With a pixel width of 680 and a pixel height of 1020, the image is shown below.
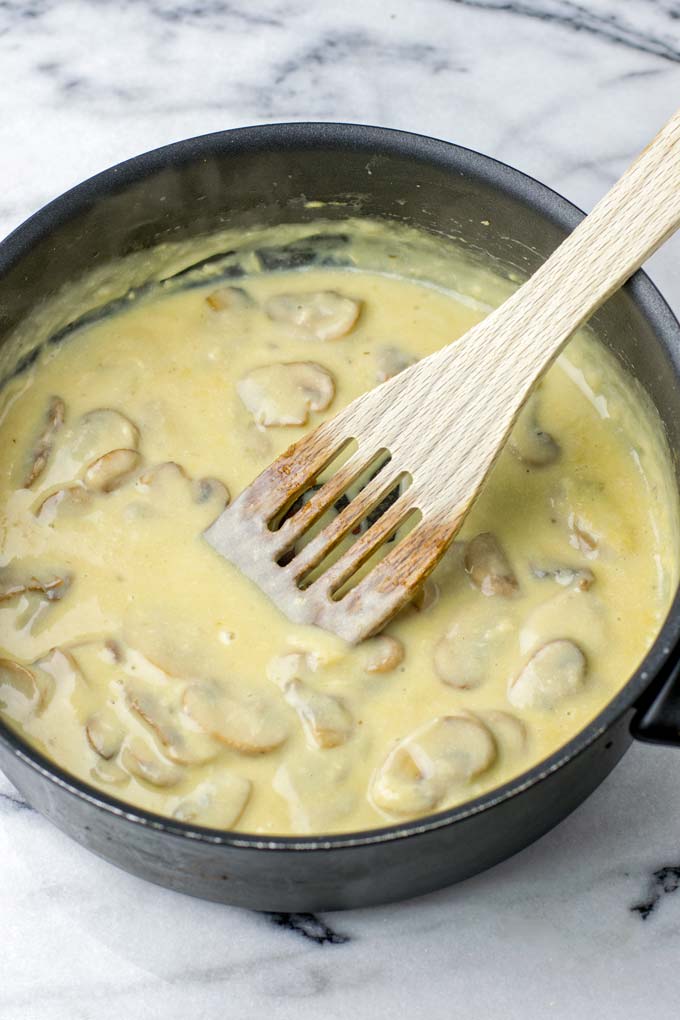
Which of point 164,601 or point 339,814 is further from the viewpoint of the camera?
point 164,601

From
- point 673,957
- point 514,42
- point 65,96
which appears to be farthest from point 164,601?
point 514,42

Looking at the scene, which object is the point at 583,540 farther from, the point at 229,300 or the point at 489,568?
the point at 229,300

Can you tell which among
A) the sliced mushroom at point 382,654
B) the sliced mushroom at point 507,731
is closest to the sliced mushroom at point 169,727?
the sliced mushroom at point 382,654

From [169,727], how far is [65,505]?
1.22ft

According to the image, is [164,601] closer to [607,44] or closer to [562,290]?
[562,290]

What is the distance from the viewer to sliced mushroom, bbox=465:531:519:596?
1989 mm

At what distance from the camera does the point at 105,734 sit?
1885 millimetres

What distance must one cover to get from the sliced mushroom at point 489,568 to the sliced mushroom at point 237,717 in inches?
12.5

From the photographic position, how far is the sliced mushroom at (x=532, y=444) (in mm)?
2131

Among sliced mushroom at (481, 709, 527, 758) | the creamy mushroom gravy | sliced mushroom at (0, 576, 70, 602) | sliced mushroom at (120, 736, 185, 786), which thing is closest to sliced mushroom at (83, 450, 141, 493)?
the creamy mushroom gravy

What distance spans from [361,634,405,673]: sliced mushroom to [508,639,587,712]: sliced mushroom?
0.48 feet

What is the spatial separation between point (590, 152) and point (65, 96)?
34.4 inches

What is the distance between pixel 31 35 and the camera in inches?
103

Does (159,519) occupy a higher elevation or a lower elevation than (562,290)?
lower
